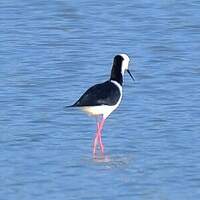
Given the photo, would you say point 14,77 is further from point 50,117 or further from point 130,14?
point 130,14

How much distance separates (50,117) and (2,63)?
2.64 meters

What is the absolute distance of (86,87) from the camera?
581 inches

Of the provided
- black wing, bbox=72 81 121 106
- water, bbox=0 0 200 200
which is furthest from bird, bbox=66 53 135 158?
water, bbox=0 0 200 200

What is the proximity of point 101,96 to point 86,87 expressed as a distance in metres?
2.33

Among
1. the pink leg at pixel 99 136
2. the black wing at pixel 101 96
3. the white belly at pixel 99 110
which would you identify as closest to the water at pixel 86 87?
the pink leg at pixel 99 136

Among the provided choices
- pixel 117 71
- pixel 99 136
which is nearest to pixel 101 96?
pixel 99 136

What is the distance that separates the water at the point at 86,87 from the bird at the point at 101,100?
150 mm

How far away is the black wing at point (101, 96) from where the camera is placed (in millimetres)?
12266

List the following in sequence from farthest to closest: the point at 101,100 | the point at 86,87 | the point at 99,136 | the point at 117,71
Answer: the point at 86,87 → the point at 117,71 → the point at 99,136 → the point at 101,100

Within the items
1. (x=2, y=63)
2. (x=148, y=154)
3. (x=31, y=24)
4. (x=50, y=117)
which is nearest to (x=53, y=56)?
(x=2, y=63)

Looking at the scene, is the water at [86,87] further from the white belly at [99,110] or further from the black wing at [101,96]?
the black wing at [101,96]

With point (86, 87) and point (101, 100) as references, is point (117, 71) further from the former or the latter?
point (86, 87)

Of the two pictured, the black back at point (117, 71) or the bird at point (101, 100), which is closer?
the bird at point (101, 100)

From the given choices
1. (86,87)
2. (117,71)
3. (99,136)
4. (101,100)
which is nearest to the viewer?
(101,100)
